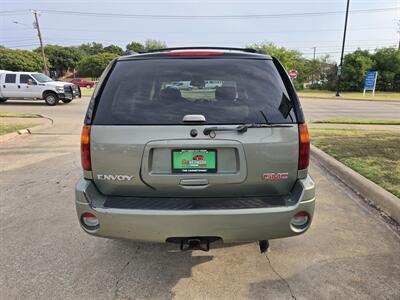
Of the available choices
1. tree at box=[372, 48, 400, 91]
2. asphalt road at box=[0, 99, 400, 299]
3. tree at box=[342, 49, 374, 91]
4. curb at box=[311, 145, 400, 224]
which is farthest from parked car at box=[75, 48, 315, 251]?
tree at box=[372, 48, 400, 91]

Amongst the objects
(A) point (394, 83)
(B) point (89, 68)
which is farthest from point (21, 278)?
(B) point (89, 68)

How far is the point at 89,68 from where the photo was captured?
80.3 m

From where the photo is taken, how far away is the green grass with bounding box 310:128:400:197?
5.11 meters

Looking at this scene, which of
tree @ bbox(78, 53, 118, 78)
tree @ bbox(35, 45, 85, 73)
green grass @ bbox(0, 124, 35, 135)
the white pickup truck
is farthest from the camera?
tree @ bbox(35, 45, 85, 73)

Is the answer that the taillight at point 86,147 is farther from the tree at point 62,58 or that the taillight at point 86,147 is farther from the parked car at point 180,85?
the tree at point 62,58

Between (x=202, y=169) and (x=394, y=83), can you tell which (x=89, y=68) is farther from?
(x=202, y=169)

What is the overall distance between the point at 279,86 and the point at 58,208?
3.29m

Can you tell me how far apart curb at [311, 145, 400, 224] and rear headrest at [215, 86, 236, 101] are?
274 centimetres

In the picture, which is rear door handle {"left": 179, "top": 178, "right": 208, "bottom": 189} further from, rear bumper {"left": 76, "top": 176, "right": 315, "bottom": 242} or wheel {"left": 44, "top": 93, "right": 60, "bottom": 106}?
wheel {"left": 44, "top": 93, "right": 60, "bottom": 106}

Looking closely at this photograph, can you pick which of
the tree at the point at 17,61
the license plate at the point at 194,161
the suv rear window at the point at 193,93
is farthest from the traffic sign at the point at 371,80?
the tree at the point at 17,61

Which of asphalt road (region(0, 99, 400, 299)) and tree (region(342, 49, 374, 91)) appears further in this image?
tree (region(342, 49, 374, 91))

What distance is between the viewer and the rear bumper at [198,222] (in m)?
2.40

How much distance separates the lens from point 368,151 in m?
6.83

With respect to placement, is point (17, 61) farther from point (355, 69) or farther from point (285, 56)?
point (355, 69)
